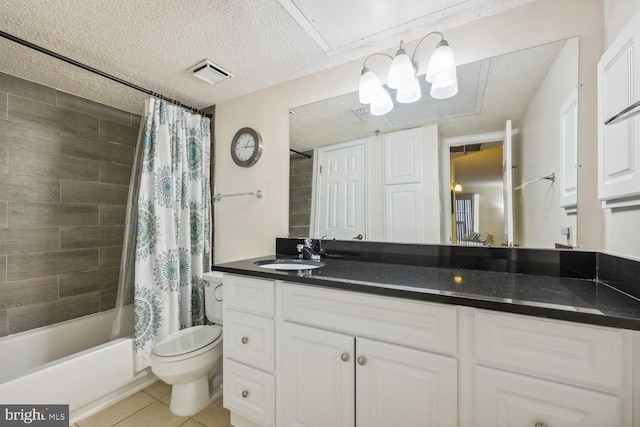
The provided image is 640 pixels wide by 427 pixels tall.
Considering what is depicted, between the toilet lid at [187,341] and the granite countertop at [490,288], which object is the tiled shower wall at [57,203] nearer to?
the toilet lid at [187,341]

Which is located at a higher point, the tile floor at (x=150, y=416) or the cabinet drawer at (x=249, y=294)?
the cabinet drawer at (x=249, y=294)

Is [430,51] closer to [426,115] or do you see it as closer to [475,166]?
[426,115]

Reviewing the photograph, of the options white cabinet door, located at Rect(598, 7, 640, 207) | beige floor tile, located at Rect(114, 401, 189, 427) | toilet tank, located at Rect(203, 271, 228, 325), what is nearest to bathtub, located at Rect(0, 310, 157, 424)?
beige floor tile, located at Rect(114, 401, 189, 427)

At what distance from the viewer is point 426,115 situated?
4.86ft

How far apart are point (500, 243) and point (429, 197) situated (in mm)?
406

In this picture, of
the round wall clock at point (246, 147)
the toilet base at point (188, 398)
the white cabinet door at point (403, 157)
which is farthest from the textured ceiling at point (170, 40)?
the toilet base at point (188, 398)

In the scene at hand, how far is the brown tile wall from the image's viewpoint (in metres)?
1.88

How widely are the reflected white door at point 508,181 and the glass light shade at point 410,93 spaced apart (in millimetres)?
478

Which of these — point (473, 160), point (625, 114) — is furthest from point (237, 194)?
point (625, 114)

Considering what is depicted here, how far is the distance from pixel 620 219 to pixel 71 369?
109 inches

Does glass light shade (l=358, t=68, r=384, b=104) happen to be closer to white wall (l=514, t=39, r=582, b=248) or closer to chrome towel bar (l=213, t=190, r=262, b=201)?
white wall (l=514, t=39, r=582, b=248)

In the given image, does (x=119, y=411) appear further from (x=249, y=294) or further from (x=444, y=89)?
(x=444, y=89)

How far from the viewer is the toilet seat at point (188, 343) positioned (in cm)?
149

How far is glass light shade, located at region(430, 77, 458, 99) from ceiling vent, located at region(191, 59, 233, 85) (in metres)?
1.37
